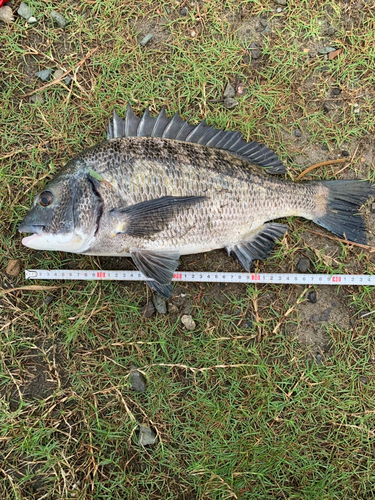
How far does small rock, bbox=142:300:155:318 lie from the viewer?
10.6 ft

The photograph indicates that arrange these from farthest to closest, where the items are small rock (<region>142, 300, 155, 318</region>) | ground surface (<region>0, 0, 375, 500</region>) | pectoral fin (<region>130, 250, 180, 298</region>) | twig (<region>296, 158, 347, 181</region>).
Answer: twig (<region>296, 158, 347, 181</region>), small rock (<region>142, 300, 155, 318</region>), ground surface (<region>0, 0, 375, 500</region>), pectoral fin (<region>130, 250, 180, 298</region>)

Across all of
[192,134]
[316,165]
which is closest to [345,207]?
[316,165]

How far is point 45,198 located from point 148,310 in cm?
133

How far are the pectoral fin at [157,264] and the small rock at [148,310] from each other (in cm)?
41

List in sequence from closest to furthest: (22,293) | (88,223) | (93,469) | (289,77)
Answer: (88,223) → (93,469) → (22,293) → (289,77)

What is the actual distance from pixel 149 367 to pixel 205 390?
22.0 inches

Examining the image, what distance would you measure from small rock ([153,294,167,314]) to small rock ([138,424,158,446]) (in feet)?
3.40

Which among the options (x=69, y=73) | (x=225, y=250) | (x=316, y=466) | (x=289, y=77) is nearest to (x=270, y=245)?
(x=225, y=250)

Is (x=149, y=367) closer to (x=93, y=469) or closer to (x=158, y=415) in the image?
(x=158, y=415)

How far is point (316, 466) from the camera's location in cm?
315

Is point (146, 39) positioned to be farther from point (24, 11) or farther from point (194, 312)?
point (194, 312)

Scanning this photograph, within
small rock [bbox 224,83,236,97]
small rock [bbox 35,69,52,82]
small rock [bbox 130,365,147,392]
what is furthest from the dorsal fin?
small rock [bbox 130,365,147,392]

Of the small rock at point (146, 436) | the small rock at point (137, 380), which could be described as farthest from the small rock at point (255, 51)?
the small rock at point (146, 436)

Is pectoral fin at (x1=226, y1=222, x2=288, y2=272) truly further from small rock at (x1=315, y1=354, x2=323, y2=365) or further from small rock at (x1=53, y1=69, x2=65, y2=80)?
small rock at (x1=53, y1=69, x2=65, y2=80)
